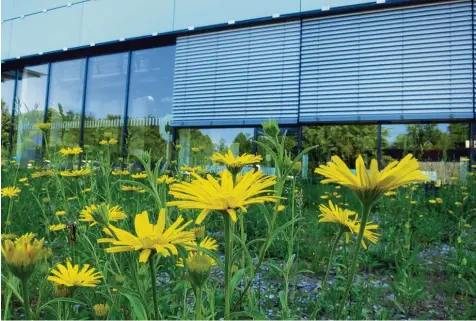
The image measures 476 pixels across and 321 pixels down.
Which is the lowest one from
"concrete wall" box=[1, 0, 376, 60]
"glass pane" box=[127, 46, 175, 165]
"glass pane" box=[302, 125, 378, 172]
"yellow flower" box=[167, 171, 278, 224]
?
"yellow flower" box=[167, 171, 278, 224]

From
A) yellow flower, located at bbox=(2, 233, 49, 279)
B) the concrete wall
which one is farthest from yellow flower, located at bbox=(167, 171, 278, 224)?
the concrete wall

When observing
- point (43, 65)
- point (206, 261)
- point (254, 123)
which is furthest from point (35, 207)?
point (43, 65)

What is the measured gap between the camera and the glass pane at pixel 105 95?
513 cm

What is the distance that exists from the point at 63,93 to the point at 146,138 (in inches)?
69.7

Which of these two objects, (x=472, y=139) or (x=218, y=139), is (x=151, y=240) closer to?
(x=472, y=139)

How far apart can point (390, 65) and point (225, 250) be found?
13.1 feet

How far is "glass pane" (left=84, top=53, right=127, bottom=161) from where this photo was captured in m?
5.13

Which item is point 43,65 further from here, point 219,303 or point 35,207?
point 219,303

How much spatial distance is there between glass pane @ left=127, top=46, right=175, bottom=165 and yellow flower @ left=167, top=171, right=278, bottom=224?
14.6 ft

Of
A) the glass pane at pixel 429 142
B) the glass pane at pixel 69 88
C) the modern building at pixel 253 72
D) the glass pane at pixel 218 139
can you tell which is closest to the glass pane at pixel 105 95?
the modern building at pixel 253 72

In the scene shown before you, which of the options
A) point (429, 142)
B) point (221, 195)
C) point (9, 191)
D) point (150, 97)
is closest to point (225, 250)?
point (221, 195)

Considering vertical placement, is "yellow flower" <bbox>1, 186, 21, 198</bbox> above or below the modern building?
below

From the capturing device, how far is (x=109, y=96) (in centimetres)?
529

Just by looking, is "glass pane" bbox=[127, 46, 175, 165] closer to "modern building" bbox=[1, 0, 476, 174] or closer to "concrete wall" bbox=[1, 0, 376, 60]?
"modern building" bbox=[1, 0, 476, 174]
